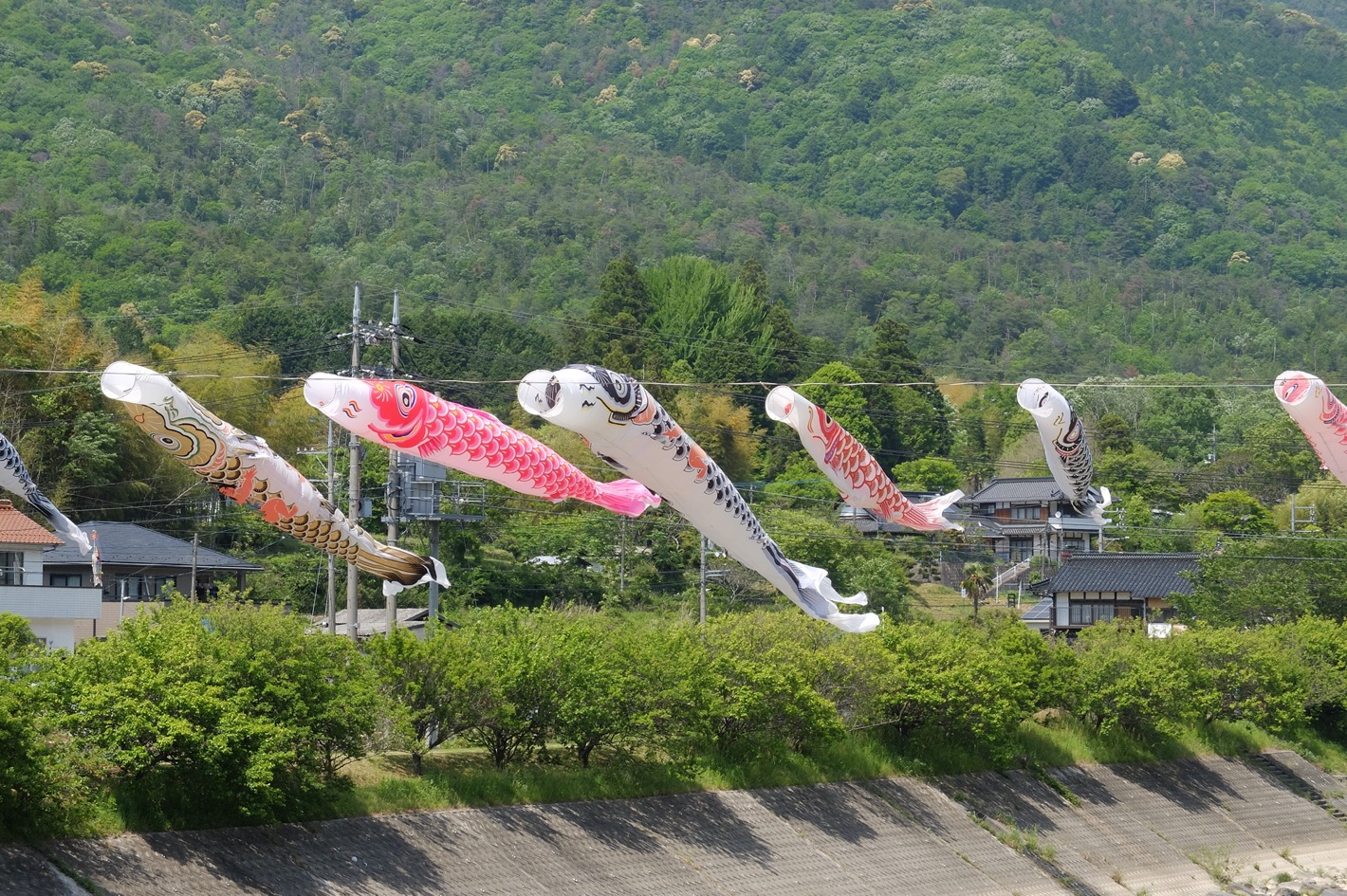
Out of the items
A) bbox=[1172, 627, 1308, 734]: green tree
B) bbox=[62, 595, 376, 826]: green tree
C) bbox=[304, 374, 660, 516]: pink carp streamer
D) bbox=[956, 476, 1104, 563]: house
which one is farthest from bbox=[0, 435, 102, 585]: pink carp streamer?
bbox=[956, 476, 1104, 563]: house

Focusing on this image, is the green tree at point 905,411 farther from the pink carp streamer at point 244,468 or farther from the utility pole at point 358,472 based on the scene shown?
the pink carp streamer at point 244,468

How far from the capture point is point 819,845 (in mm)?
36656

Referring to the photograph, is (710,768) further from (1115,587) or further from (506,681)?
(1115,587)

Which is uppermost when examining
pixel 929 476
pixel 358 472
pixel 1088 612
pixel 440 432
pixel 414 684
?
pixel 440 432

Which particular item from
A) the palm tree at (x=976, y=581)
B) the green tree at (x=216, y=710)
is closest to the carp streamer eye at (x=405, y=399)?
the green tree at (x=216, y=710)

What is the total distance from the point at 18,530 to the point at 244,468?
19368 mm

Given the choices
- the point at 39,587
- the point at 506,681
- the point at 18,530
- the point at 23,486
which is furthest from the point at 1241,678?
the point at 23,486

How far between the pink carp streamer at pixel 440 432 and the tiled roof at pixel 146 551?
912 inches

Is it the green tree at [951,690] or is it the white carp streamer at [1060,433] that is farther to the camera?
the green tree at [951,690]

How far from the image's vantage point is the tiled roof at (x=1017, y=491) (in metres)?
68.5

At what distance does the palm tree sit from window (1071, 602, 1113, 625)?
10.9ft

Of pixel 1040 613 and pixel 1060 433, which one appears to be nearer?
pixel 1060 433

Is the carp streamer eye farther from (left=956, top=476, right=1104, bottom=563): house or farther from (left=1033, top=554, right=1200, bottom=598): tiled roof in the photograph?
(left=956, top=476, right=1104, bottom=563): house

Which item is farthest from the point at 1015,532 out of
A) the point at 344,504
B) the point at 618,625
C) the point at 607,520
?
the point at 618,625
